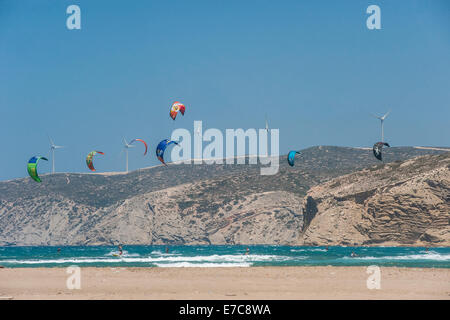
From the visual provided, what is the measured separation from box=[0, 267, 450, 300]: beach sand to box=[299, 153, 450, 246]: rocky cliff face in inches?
1976

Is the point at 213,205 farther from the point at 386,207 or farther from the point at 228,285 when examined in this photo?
the point at 228,285

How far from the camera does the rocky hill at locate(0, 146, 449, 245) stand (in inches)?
3442

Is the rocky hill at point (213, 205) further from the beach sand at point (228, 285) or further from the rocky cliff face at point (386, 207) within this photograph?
the beach sand at point (228, 285)

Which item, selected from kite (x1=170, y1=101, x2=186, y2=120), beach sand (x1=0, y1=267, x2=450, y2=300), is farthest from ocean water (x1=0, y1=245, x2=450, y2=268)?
kite (x1=170, y1=101, x2=186, y2=120)

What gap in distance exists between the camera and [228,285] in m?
26.0

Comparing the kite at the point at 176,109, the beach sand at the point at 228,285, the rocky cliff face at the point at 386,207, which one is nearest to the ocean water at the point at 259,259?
the rocky cliff face at the point at 386,207

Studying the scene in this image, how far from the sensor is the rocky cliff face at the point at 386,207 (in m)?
80.0

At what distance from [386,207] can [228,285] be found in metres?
61.7

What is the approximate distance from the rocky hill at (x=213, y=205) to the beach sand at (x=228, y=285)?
2111 inches

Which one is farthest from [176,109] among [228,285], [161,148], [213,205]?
[213,205]

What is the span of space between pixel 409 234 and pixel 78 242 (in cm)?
8449
